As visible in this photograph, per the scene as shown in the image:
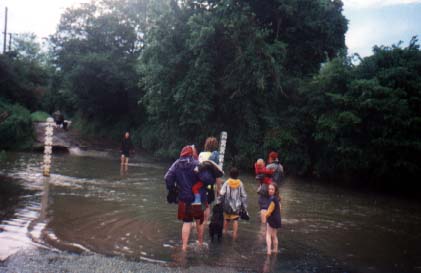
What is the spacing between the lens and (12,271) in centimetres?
564

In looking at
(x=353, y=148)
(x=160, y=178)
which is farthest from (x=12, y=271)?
(x=353, y=148)

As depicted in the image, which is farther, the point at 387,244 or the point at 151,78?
the point at 151,78

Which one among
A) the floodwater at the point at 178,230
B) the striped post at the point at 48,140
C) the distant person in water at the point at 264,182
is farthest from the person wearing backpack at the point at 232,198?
the striped post at the point at 48,140

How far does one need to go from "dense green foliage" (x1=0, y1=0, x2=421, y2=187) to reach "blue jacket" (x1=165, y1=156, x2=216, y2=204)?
14.1 m

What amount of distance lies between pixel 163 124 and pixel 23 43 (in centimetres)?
7230

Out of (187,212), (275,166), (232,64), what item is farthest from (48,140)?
(232,64)

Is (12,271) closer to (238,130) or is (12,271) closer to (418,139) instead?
(418,139)

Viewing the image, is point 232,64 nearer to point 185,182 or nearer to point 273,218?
point 273,218

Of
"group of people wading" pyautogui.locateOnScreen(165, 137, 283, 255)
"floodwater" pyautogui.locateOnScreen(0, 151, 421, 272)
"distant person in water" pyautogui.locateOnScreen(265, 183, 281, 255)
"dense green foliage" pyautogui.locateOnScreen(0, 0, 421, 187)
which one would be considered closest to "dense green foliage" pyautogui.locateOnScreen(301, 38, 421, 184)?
"dense green foliage" pyautogui.locateOnScreen(0, 0, 421, 187)

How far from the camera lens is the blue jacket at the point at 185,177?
749 centimetres

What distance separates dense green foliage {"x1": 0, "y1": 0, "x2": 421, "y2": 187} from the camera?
2030 cm

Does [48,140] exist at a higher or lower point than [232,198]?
higher

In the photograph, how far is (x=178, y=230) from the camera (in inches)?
363

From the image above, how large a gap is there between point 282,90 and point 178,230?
53.9ft
